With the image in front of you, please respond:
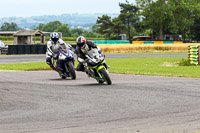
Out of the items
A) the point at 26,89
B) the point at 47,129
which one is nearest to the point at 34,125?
the point at 47,129

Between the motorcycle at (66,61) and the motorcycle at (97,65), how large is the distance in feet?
7.94

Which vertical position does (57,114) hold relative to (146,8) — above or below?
below

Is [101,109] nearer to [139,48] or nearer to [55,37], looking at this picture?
[55,37]

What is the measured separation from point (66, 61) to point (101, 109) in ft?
26.1

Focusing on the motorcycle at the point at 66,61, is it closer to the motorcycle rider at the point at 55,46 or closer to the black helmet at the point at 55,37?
the motorcycle rider at the point at 55,46

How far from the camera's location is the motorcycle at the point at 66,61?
16.6 m

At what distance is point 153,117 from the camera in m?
7.93

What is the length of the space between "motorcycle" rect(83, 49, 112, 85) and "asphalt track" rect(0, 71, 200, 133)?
50 cm

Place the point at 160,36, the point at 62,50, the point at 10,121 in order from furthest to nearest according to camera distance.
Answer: the point at 160,36 < the point at 62,50 < the point at 10,121

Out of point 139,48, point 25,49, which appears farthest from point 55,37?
point 139,48

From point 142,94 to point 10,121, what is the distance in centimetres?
451

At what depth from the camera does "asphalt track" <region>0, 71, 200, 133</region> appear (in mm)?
7020

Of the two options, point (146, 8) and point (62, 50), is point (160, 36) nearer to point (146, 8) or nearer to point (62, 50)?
point (146, 8)

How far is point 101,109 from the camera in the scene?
29.3ft
